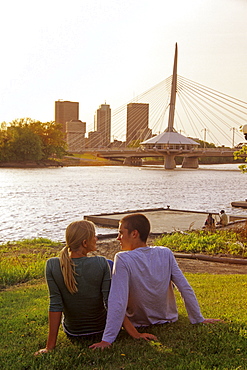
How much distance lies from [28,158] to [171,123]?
93.0 ft

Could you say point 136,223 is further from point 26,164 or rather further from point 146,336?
point 26,164

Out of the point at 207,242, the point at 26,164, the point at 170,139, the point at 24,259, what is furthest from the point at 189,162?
the point at 24,259

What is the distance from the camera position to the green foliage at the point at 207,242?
40.5 feet

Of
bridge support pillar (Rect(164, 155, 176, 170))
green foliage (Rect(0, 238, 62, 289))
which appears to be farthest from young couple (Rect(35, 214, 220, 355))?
bridge support pillar (Rect(164, 155, 176, 170))

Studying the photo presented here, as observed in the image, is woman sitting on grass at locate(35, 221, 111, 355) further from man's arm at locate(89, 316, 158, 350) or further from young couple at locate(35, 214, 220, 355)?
man's arm at locate(89, 316, 158, 350)

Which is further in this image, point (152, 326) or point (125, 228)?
point (152, 326)

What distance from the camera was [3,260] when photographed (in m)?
11.8

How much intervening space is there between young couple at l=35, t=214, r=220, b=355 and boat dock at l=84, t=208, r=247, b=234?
37.2ft

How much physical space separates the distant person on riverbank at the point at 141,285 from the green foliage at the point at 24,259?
5.05 metres

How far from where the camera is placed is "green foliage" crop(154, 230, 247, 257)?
12343 millimetres

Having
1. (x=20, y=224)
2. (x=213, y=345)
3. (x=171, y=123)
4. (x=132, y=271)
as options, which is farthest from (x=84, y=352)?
(x=171, y=123)

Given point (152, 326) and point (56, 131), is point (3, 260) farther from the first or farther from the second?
point (56, 131)

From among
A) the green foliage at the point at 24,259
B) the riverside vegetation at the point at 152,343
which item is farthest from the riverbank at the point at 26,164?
the riverside vegetation at the point at 152,343

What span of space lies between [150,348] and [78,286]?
0.76m
